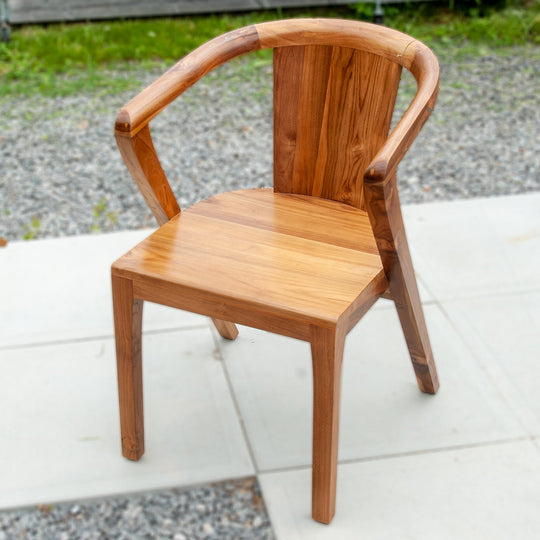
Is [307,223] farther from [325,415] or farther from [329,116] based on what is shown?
[325,415]

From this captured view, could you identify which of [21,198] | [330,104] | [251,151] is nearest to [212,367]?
[330,104]

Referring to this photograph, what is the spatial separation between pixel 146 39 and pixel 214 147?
1.41 m

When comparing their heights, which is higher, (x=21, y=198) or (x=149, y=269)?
(x=149, y=269)

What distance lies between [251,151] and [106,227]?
0.89 m

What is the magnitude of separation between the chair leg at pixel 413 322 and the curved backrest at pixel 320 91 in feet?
0.81

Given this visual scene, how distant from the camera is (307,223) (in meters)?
1.70

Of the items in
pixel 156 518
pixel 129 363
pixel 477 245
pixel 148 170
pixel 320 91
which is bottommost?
pixel 156 518

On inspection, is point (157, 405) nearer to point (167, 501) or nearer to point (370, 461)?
point (167, 501)

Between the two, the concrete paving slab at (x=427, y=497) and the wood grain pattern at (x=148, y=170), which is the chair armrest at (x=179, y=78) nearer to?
the wood grain pattern at (x=148, y=170)

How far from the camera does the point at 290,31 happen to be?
1754mm

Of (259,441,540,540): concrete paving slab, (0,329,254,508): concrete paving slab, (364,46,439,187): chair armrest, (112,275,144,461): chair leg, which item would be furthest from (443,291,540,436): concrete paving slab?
(112,275,144,461): chair leg

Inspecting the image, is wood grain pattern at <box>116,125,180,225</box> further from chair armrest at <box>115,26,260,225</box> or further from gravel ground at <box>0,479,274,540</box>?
gravel ground at <box>0,479,274,540</box>

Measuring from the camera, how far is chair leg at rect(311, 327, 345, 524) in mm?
1398

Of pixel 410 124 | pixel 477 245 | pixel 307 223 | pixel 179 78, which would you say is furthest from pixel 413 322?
pixel 477 245
